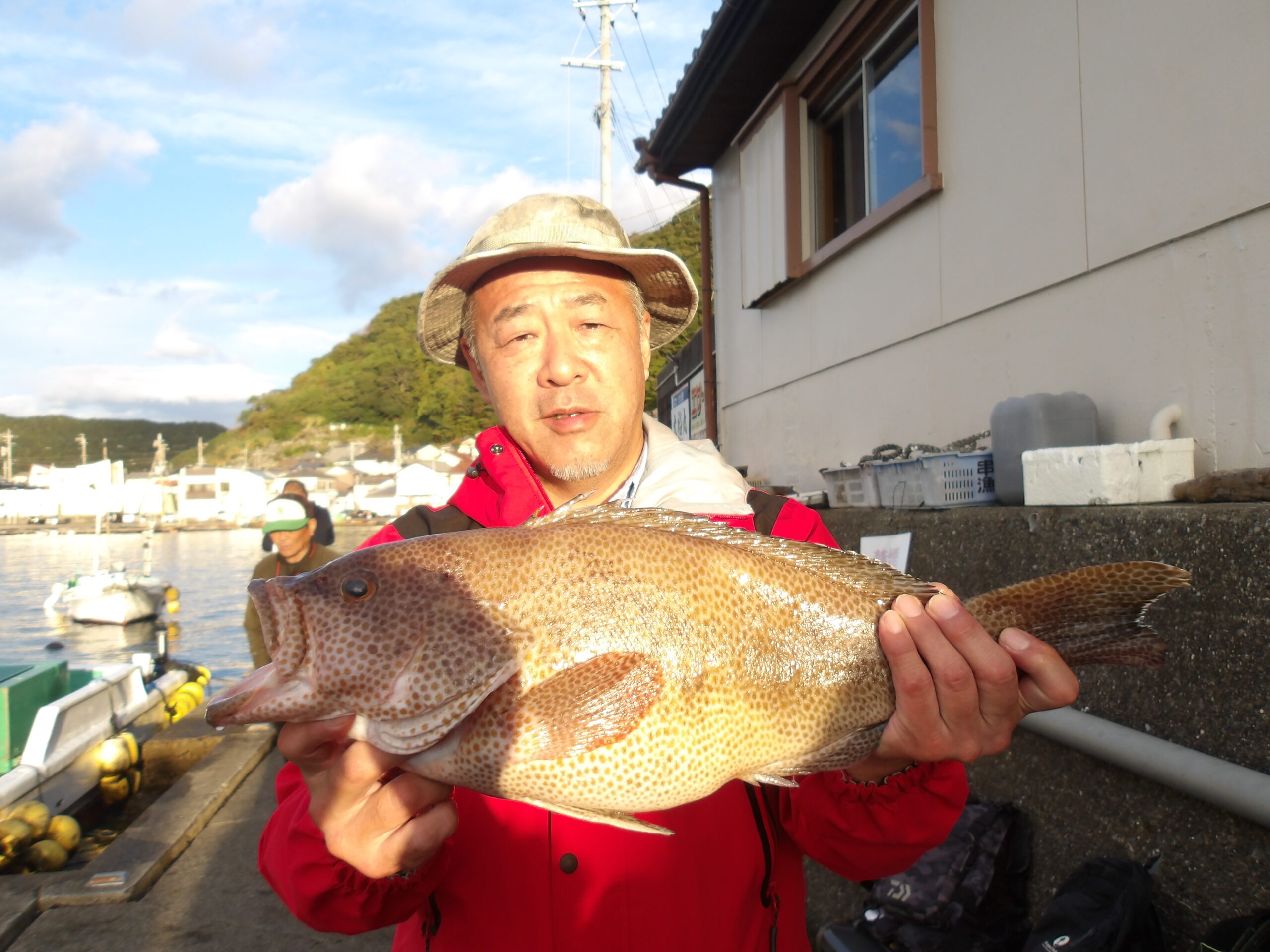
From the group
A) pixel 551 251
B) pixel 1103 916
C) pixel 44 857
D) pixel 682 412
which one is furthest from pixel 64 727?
pixel 682 412

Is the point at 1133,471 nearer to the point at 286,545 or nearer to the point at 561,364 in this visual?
the point at 561,364

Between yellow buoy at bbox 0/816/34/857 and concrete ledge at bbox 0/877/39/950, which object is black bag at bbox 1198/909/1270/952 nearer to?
concrete ledge at bbox 0/877/39/950

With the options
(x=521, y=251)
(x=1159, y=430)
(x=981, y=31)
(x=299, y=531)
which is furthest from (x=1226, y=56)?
(x=299, y=531)

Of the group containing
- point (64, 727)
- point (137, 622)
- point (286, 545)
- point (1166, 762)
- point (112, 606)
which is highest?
point (286, 545)

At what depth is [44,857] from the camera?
586cm

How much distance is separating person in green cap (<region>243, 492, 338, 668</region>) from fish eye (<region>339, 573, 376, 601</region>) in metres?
6.01

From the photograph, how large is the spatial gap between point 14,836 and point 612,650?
22.6 feet

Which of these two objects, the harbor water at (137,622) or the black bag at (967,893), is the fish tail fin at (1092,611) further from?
the harbor water at (137,622)

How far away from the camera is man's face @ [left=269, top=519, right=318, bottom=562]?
737 cm

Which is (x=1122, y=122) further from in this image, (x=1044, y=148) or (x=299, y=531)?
(x=299, y=531)

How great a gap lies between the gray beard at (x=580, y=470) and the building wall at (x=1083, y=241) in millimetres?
2359

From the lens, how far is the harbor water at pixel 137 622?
22109mm

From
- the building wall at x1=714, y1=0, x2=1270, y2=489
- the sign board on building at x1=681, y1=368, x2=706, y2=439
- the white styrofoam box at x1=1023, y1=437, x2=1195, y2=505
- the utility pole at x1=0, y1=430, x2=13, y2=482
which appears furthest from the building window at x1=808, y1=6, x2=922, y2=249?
the utility pole at x1=0, y1=430, x2=13, y2=482

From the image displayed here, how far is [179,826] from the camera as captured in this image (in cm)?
489
